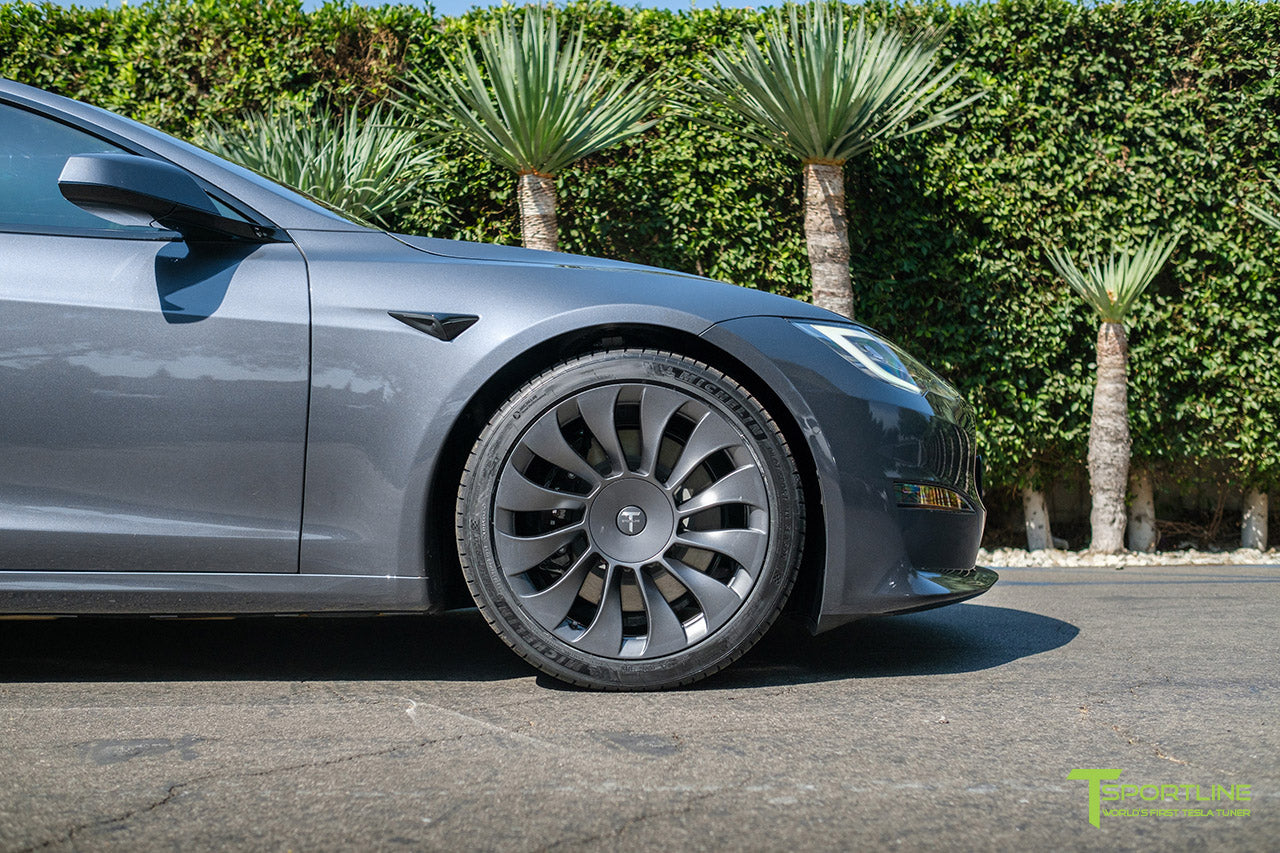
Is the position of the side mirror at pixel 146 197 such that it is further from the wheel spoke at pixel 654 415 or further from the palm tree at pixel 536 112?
the palm tree at pixel 536 112

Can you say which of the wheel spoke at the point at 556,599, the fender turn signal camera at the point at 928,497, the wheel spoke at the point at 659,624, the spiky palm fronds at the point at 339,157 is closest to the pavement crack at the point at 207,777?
the wheel spoke at the point at 556,599

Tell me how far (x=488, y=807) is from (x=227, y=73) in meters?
5.52

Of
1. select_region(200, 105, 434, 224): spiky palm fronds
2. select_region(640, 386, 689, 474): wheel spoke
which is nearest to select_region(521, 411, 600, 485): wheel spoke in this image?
select_region(640, 386, 689, 474): wheel spoke

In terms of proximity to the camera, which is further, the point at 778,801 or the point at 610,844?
the point at 778,801

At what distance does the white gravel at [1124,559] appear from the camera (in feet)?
16.8

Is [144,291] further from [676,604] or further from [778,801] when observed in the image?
[778,801]

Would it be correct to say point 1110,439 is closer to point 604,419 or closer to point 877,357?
point 877,357

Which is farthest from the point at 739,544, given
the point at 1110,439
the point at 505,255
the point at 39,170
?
the point at 1110,439

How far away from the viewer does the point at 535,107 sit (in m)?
4.88

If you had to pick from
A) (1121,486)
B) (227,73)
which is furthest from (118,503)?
(1121,486)

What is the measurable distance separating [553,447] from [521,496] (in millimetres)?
124

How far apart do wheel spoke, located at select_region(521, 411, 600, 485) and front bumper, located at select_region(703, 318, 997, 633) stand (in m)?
0.40

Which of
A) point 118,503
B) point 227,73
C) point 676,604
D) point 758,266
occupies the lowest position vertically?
point 676,604

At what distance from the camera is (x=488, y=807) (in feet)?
4.59
